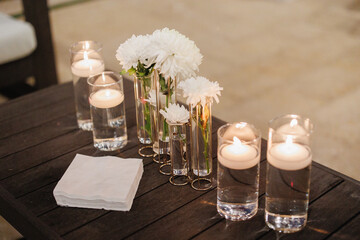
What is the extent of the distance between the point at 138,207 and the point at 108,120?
11.4 inches

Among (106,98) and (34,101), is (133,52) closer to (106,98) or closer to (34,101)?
(106,98)

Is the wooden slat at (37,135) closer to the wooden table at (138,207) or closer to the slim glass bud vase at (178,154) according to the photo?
the wooden table at (138,207)

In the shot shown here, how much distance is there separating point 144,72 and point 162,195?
30 cm

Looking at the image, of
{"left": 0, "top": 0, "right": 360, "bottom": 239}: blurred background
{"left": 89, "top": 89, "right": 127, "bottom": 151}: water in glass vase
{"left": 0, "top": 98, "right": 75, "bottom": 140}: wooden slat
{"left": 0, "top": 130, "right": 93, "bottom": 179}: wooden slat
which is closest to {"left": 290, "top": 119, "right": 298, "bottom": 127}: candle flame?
{"left": 89, "top": 89, "right": 127, "bottom": 151}: water in glass vase

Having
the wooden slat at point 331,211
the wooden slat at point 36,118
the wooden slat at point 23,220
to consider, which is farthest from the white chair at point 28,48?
the wooden slat at point 331,211

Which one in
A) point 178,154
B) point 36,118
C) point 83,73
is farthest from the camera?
point 36,118

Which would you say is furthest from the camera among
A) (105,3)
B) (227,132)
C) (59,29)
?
A: (105,3)

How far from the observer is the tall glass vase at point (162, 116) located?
1.19 meters

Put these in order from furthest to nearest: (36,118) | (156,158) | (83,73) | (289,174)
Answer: (36,118) < (83,73) < (156,158) < (289,174)

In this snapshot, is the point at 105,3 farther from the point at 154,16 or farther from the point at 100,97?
the point at 100,97

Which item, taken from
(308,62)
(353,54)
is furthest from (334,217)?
(353,54)

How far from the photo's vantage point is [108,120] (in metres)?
1.29

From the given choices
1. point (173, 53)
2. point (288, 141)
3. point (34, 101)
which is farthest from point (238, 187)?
point (34, 101)

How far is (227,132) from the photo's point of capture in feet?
3.38
